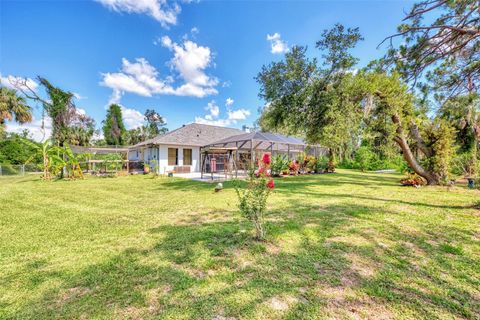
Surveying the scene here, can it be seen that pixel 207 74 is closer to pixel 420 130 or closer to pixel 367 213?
pixel 420 130

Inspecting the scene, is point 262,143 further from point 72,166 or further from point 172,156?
point 72,166

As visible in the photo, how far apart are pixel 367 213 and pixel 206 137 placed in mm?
18150

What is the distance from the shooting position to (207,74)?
2408 cm

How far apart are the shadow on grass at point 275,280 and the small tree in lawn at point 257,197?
469mm

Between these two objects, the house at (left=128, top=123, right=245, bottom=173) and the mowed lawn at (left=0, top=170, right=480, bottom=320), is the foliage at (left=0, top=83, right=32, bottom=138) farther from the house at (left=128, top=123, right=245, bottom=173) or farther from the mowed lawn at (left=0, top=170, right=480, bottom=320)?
the mowed lawn at (left=0, top=170, right=480, bottom=320)

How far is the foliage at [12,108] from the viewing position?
17.2 metres

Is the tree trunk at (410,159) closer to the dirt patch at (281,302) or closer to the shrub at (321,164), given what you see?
the shrub at (321,164)

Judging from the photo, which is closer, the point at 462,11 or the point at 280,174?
the point at 462,11

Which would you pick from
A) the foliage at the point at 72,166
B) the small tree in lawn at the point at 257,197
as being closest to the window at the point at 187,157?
the foliage at the point at 72,166

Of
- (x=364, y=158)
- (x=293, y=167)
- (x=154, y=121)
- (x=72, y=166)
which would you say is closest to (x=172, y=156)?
(x=72, y=166)

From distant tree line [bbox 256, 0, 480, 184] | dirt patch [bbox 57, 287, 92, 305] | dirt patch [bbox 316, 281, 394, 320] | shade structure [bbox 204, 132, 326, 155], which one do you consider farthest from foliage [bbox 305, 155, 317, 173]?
dirt patch [bbox 57, 287, 92, 305]

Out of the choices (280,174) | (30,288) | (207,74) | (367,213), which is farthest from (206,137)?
(30,288)

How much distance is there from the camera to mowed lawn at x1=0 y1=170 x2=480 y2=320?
2143mm

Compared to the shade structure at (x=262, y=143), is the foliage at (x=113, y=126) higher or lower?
higher
